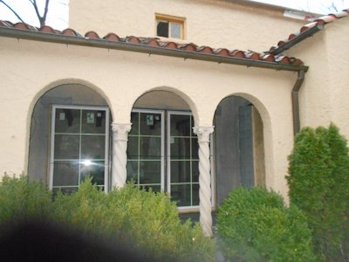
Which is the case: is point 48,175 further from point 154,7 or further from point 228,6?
point 228,6

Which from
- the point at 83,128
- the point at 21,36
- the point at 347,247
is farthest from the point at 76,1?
the point at 347,247

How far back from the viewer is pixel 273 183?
6.36 meters

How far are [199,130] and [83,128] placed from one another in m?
3.32

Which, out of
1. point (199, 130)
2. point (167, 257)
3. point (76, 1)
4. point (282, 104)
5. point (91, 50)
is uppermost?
point (76, 1)

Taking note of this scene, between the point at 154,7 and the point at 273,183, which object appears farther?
the point at 154,7

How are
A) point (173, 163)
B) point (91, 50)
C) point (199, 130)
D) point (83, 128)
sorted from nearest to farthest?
point (91, 50) → point (199, 130) → point (83, 128) → point (173, 163)

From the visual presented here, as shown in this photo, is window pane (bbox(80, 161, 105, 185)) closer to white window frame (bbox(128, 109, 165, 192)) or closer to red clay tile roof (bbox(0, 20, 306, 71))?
white window frame (bbox(128, 109, 165, 192))

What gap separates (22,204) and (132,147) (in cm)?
547

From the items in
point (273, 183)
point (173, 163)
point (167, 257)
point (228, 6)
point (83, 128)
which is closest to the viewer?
point (167, 257)

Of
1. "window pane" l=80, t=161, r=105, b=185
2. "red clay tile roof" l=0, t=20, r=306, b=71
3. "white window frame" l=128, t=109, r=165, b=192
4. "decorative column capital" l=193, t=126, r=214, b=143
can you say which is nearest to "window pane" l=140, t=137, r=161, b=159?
"white window frame" l=128, t=109, r=165, b=192

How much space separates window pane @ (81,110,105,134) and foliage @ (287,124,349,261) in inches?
189

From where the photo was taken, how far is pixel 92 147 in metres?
7.85

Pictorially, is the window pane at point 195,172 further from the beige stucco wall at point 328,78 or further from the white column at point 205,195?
the beige stucco wall at point 328,78

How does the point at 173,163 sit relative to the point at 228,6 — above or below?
below
